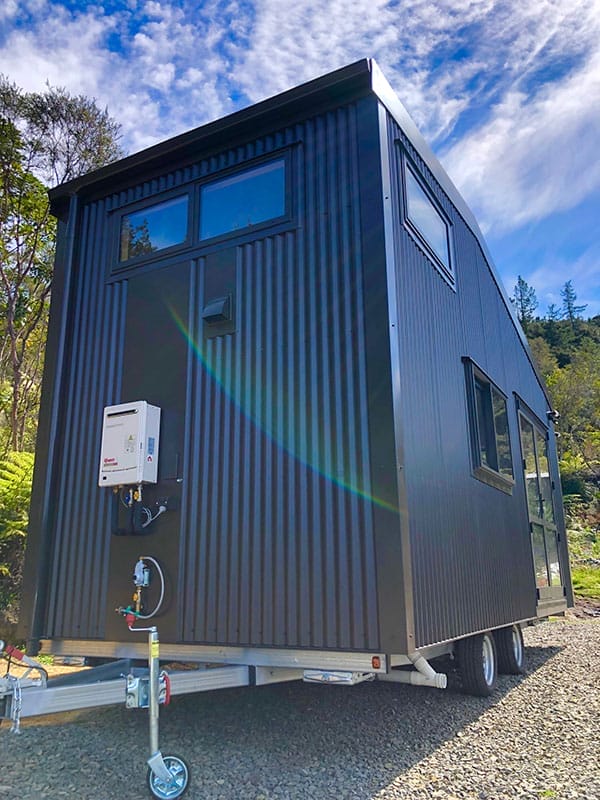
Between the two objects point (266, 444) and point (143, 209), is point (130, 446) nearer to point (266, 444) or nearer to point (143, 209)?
point (266, 444)

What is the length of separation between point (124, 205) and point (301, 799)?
14.4ft

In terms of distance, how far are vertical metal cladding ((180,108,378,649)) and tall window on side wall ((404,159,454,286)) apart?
27.7 inches

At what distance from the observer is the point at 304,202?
420 centimetres

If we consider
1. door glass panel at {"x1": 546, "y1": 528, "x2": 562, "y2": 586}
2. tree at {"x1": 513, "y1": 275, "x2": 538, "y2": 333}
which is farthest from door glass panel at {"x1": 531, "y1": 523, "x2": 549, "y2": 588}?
tree at {"x1": 513, "y1": 275, "x2": 538, "y2": 333}

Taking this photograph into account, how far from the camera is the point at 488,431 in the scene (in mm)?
5926

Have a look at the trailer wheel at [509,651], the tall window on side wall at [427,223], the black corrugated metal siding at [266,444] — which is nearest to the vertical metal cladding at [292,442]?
the black corrugated metal siding at [266,444]

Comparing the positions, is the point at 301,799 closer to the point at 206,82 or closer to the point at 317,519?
the point at 317,519

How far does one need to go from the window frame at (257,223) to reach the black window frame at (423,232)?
33.5 inches

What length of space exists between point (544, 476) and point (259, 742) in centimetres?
662

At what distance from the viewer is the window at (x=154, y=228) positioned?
476cm

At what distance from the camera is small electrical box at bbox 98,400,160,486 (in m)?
4.06

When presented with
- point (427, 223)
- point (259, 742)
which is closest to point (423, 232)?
point (427, 223)

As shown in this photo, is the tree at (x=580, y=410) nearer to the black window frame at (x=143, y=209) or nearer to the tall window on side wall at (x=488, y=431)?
the tall window on side wall at (x=488, y=431)

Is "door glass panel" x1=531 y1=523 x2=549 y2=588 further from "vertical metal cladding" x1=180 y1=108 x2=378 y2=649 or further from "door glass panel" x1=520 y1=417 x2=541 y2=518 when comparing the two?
"vertical metal cladding" x1=180 y1=108 x2=378 y2=649
